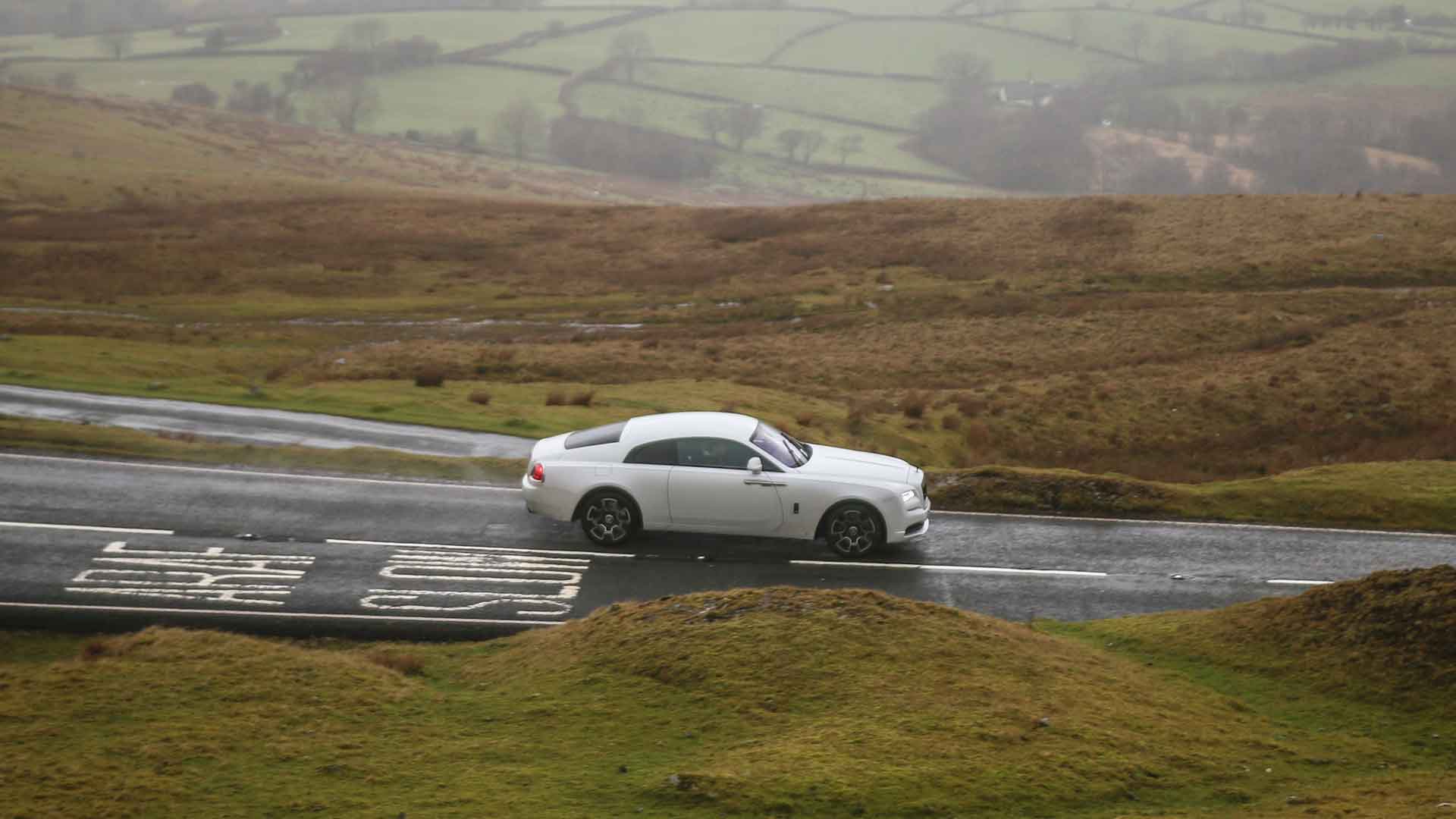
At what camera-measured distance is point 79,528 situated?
18562 mm

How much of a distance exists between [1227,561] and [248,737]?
13981 millimetres

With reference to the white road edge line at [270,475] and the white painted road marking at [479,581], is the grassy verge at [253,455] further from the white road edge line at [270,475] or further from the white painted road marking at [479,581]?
the white painted road marking at [479,581]

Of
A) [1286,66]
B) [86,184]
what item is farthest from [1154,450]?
[1286,66]

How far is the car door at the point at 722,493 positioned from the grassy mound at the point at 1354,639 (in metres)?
5.62

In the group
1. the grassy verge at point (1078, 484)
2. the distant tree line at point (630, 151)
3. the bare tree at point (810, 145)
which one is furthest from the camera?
the bare tree at point (810, 145)

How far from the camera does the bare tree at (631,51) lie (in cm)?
14288

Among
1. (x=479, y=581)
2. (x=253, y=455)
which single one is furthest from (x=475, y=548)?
(x=253, y=455)

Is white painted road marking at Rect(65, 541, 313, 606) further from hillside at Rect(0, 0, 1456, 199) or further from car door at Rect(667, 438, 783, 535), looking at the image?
hillside at Rect(0, 0, 1456, 199)

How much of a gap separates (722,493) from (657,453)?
1142 mm

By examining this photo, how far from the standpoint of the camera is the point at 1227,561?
18484 millimetres

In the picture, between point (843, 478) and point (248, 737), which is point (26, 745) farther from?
point (843, 478)

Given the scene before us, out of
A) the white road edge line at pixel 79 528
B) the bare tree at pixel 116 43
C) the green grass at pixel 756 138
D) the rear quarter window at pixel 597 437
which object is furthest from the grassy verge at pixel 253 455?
the bare tree at pixel 116 43

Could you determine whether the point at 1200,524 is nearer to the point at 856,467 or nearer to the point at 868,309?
the point at 856,467

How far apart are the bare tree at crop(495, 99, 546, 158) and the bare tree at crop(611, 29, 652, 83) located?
16.0m
